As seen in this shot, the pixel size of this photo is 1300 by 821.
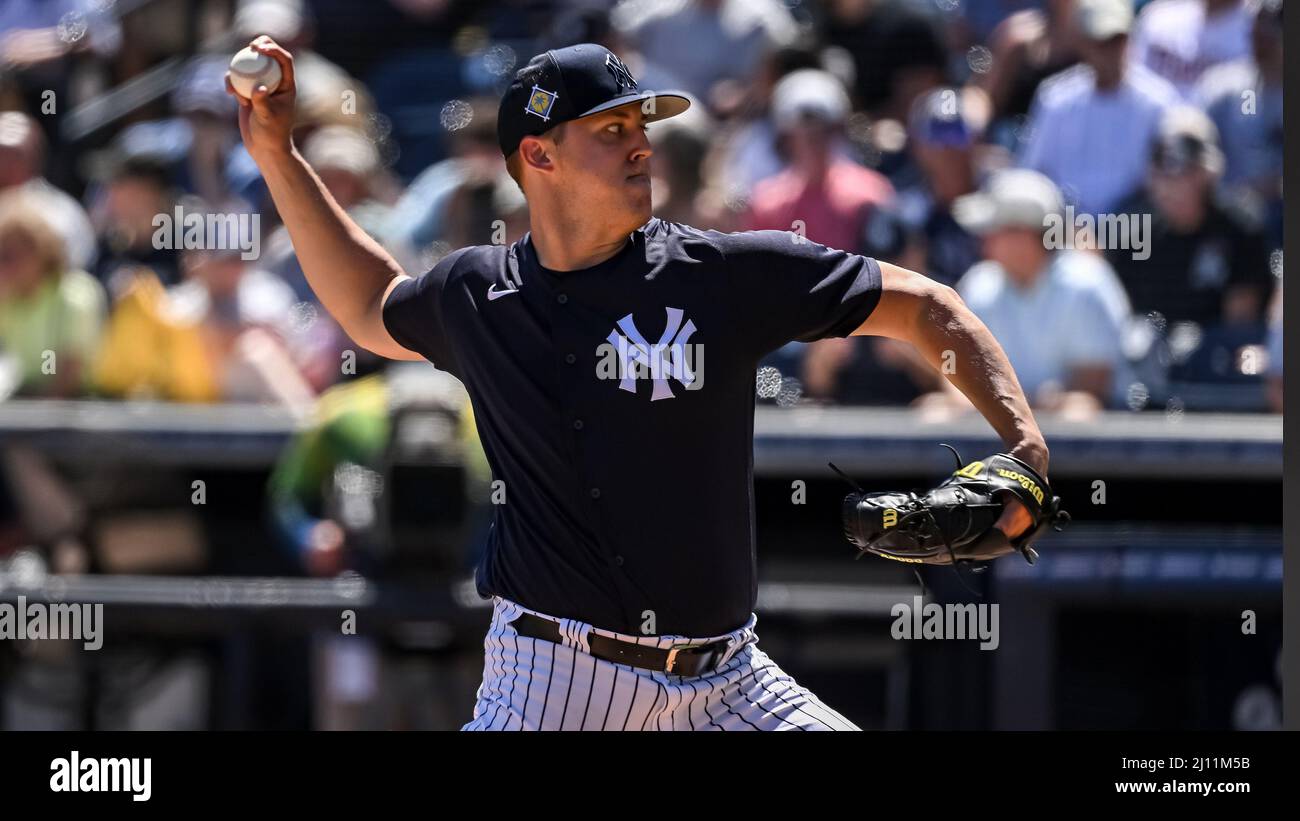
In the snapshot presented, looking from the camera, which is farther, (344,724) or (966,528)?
(344,724)

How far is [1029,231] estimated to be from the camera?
5.36m

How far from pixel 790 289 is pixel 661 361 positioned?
243 millimetres

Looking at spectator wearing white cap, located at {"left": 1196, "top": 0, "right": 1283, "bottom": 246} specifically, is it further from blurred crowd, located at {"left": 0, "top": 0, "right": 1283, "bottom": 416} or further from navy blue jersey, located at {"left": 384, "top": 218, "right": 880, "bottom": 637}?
navy blue jersey, located at {"left": 384, "top": 218, "right": 880, "bottom": 637}

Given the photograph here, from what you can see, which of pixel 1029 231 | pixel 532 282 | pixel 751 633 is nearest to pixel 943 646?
pixel 1029 231

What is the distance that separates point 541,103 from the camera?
3043mm

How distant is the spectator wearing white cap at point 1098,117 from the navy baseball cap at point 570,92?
9.06ft

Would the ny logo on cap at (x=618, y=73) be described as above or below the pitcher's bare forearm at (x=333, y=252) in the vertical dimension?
above

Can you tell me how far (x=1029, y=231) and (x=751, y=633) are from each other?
102 inches

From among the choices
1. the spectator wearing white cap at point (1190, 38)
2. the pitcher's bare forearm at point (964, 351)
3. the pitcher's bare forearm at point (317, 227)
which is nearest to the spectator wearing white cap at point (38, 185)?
the pitcher's bare forearm at point (317, 227)

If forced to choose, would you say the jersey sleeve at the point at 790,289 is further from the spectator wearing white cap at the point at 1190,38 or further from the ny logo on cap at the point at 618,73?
the spectator wearing white cap at the point at 1190,38

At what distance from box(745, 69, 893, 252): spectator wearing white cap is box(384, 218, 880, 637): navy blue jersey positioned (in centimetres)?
255

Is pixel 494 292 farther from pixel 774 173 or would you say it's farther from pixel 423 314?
Answer: pixel 774 173

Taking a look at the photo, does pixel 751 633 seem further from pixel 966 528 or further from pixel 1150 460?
pixel 1150 460

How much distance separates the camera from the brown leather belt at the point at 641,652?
2.97m
